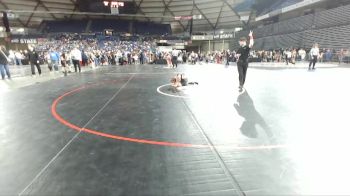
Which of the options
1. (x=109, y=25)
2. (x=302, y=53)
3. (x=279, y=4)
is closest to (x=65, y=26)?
(x=109, y=25)

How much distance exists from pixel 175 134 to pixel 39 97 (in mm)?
5376

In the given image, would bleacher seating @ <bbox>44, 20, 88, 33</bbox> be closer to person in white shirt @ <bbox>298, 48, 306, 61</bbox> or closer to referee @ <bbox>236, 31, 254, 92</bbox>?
person in white shirt @ <bbox>298, 48, 306, 61</bbox>

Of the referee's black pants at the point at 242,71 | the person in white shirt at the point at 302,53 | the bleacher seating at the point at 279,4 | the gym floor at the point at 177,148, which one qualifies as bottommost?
the gym floor at the point at 177,148

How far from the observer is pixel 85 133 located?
3.92 metres

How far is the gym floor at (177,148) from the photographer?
2.35 meters

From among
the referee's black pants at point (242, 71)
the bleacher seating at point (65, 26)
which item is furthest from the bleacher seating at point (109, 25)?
the referee's black pants at point (242, 71)

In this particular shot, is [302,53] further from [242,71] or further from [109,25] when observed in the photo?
[109,25]

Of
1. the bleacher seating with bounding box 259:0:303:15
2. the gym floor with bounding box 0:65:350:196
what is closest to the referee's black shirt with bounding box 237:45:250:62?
the gym floor with bounding box 0:65:350:196

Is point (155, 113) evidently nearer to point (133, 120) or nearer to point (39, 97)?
point (133, 120)

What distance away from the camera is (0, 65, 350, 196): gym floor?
2352 millimetres

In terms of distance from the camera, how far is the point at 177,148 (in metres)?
3.25

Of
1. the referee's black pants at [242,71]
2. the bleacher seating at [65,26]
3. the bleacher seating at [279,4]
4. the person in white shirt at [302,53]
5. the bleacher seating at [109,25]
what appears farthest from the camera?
the bleacher seating at [109,25]

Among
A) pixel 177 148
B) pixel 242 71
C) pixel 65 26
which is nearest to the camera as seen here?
pixel 177 148

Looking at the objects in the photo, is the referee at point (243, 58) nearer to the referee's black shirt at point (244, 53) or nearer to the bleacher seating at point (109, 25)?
the referee's black shirt at point (244, 53)
